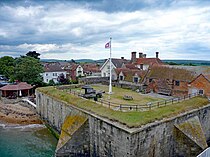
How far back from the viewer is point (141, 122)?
14.2 meters

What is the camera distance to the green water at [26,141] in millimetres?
19938

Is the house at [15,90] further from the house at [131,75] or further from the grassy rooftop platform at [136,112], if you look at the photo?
the grassy rooftop platform at [136,112]

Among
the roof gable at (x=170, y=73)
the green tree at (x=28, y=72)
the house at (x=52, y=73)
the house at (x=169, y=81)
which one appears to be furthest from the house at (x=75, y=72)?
the house at (x=169, y=81)

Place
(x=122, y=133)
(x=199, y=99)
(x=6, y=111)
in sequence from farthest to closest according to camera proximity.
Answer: (x=6, y=111) < (x=199, y=99) < (x=122, y=133)

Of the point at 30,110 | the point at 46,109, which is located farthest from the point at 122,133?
the point at 30,110

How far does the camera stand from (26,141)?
74.4 ft

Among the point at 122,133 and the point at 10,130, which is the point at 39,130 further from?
the point at 122,133

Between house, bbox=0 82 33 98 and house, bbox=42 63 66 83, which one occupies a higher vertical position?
house, bbox=42 63 66 83

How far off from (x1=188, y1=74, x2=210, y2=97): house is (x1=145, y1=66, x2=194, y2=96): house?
3.70ft

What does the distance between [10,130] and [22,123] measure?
233 cm

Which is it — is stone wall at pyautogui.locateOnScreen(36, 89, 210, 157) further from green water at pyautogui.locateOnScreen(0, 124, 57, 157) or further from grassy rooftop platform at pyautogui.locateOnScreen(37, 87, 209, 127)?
green water at pyautogui.locateOnScreen(0, 124, 57, 157)

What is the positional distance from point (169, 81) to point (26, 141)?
20416 mm

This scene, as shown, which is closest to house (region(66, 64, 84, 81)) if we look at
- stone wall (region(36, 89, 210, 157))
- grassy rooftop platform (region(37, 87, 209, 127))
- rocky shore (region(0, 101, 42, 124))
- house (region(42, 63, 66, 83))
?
house (region(42, 63, 66, 83))

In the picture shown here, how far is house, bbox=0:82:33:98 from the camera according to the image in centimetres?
3712
